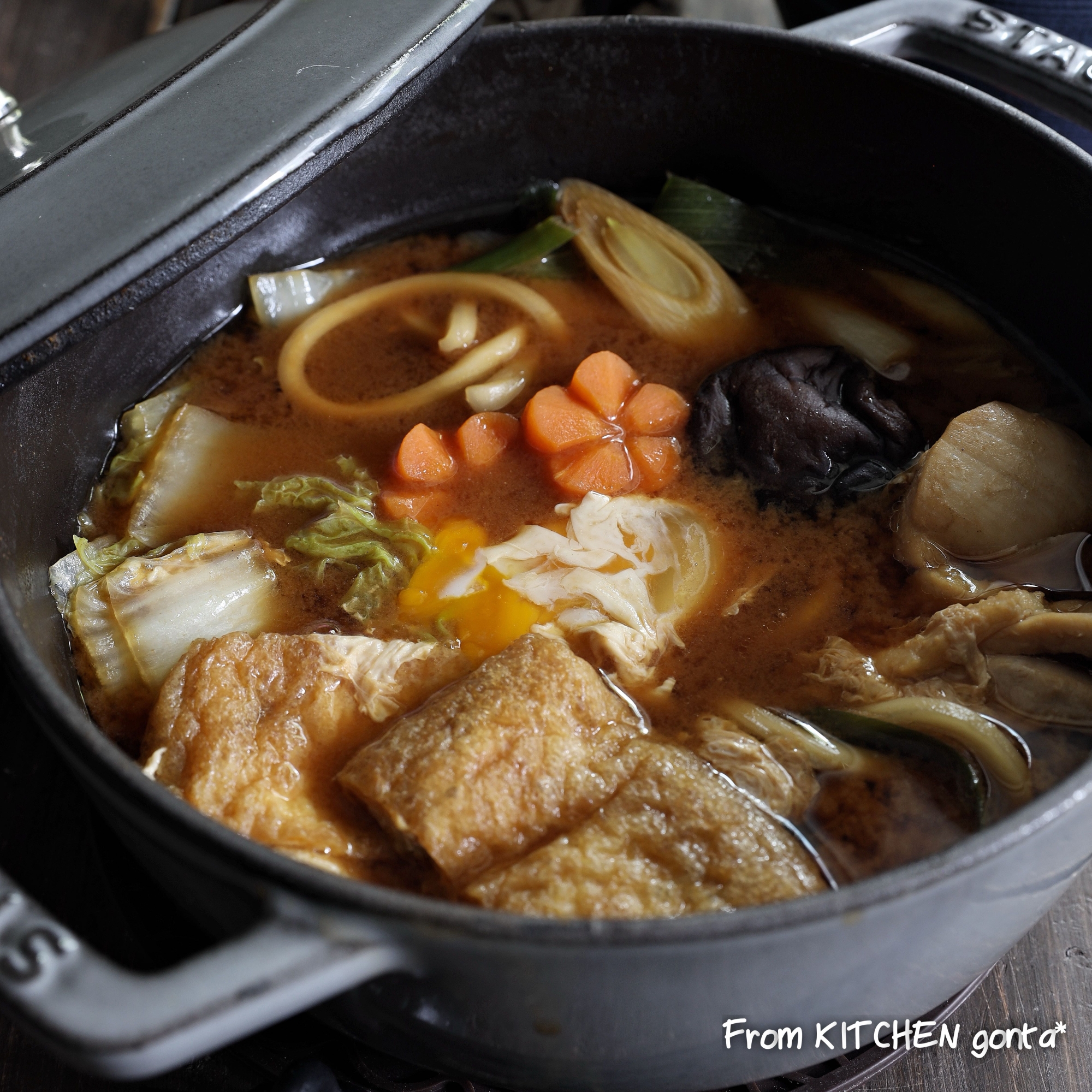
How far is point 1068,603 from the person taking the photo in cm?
207

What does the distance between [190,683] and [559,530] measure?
86cm

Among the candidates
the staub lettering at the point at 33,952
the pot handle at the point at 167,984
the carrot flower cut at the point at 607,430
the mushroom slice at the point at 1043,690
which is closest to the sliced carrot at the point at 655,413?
the carrot flower cut at the point at 607,430

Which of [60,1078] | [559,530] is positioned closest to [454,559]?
[559,530]

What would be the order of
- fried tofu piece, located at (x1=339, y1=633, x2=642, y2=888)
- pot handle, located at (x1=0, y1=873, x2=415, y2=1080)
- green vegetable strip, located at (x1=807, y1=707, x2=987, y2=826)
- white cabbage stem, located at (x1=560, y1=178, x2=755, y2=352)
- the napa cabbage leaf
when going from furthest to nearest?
white cabbage stem, located at (x1=560, y1=178, x2=755, y2=352), the napa cabbage leaf, green vegetable strip, located at (x1=807, y1=707, x2=987, y2=826), fried tofu piece, located at (x1=339, y1=633, x2=642, y2=888), pot handle, located at (x1=0, y1=873, x2=415, y2=1080)

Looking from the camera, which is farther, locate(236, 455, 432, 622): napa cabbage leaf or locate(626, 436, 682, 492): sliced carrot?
locate(626, 436, 682, 492): sliced carrot

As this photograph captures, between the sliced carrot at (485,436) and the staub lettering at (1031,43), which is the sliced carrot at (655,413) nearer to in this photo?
the sliced carrot at (485,436)

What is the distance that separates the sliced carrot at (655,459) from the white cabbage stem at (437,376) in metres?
0.45

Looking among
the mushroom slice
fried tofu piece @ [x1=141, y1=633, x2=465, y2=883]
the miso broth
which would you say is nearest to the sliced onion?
the miso broth

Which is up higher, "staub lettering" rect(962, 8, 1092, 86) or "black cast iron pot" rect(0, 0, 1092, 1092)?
"staub lettering" rect(962, 8, 1092, 86)

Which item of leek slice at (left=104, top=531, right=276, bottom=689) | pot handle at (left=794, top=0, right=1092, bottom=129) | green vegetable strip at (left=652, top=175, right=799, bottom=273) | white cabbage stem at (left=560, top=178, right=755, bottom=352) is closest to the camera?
leek slice at (left=104, top=531, right=276, bottom=689)

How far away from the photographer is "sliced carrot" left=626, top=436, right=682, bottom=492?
8.00 ft

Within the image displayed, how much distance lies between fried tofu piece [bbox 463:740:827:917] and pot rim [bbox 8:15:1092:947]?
0.25 meters

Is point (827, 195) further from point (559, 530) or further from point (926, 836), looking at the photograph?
point (926, 836)

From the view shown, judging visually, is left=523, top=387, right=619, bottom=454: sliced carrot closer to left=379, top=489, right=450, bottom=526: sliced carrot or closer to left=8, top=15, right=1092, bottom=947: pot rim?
left=379, top=489, right=450, bottom=526: sliced carrot
